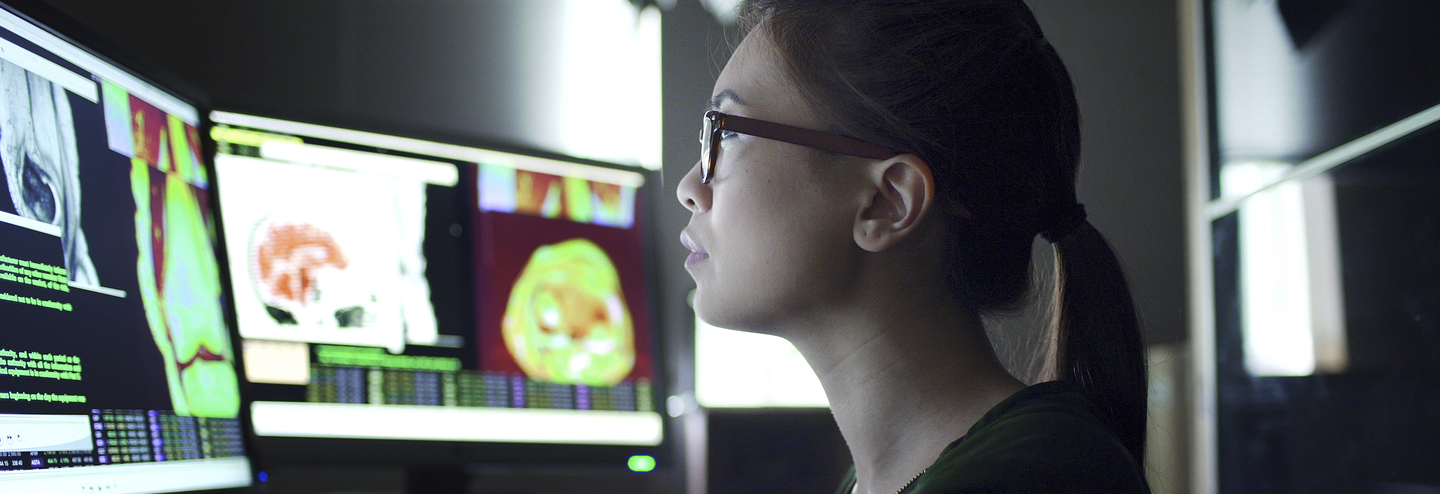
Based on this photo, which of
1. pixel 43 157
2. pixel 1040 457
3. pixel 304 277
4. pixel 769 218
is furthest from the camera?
pixel 304 277

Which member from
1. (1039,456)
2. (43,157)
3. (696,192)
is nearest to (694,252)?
(696,192)

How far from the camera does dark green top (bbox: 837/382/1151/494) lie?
555 millimetres

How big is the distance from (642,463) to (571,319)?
0.23m

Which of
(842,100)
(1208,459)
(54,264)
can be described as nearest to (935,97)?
(842,100)

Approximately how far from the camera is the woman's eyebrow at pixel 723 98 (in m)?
0.85

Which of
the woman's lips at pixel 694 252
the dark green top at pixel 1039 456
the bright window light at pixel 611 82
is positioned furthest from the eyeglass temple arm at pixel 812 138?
the bright window light at pixel 611 82

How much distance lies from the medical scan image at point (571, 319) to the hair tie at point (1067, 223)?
71 cm

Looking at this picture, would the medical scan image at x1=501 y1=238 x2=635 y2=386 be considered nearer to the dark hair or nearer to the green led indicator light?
the green led indicator light

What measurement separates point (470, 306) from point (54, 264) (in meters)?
0.61

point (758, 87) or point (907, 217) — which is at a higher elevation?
point (758, 87)

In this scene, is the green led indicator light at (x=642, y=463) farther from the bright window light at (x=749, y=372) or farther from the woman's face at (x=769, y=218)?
the woman's face at (x=769, y=218)

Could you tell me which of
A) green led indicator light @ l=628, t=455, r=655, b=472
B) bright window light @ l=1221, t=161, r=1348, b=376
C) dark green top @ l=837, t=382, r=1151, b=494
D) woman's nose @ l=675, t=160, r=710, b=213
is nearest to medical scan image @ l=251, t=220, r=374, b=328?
green led indicator light @ l=628, t=455, r=655, b=472

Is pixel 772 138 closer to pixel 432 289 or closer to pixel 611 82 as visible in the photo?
pixel 432 289

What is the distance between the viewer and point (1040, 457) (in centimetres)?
57
